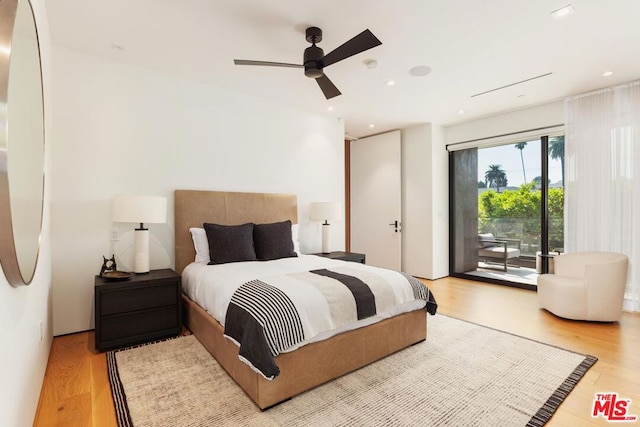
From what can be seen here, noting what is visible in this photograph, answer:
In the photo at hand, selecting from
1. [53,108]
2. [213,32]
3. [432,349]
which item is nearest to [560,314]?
[432,349]

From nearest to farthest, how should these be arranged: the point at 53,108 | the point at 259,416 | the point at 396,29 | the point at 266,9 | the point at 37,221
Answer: the point at 37,221
the point at 259,416
the point at 266,9
the point at 396,29
the point at 53,108

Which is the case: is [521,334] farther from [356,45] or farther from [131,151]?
[131,151]

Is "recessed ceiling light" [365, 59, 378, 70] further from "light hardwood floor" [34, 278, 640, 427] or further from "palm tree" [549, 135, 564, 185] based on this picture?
"palm tree" [549, 135, 564, 185]

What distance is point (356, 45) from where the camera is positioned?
2330 millimetres

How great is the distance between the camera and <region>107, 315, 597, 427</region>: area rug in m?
1.86

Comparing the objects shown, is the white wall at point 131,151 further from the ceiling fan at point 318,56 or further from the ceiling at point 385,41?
the ceiling fan at point 318,56

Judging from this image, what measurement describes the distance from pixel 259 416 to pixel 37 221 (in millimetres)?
1668

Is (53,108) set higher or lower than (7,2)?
higher

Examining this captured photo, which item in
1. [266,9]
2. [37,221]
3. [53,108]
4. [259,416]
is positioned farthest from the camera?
[53,108]

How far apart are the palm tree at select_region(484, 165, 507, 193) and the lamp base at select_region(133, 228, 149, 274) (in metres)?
5.17

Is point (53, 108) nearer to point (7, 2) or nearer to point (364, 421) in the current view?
point (7, 2)

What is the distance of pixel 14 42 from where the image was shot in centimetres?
119

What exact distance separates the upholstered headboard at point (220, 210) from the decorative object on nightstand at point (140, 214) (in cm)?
47

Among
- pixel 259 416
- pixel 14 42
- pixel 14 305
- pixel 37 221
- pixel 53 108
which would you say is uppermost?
pixel 53 108
